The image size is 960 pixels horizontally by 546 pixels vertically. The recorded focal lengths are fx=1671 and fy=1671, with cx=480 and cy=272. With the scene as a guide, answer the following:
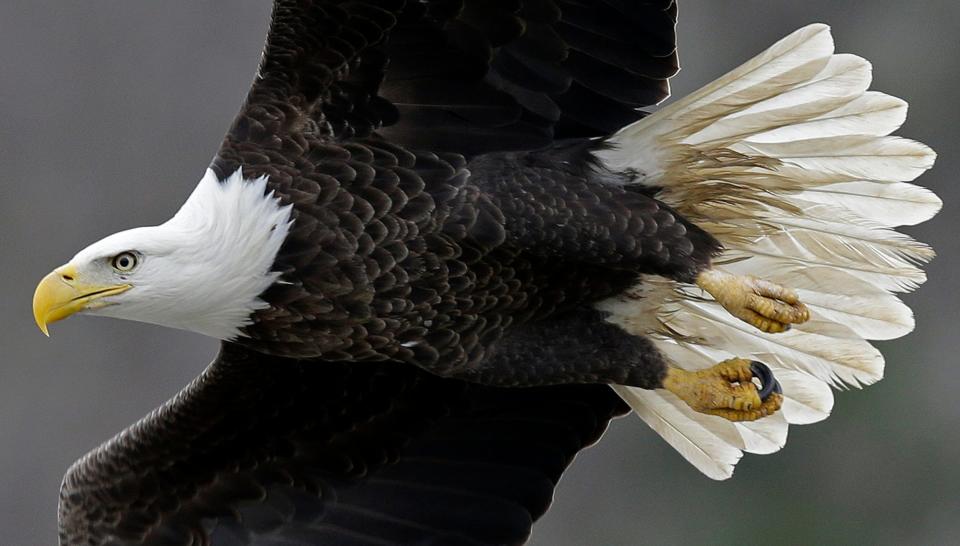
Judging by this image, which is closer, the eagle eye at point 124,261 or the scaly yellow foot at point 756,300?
the eagle eye at point 124,261

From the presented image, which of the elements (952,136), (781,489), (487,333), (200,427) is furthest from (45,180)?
(487,333)

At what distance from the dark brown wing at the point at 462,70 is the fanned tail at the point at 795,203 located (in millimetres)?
125

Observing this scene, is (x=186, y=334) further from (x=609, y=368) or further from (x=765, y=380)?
(x=765, y=380)

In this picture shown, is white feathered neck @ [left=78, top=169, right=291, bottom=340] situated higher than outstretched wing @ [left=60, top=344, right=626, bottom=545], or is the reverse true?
white feathered neck @ [left=78, top=169, right=291, bottom=340]

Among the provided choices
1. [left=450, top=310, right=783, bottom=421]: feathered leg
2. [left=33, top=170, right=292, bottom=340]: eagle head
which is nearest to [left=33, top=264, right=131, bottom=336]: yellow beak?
[left=33, top=170, right=292, bottom=340]: eagle head

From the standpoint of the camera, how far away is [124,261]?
369cm

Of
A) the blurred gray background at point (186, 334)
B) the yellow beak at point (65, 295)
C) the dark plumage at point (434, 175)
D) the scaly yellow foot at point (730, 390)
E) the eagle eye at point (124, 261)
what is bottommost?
the blurred gray background at point (186, 334)

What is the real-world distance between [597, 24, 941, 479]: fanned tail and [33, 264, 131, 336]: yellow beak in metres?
1.16

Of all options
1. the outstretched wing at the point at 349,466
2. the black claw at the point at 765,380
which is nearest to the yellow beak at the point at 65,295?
the outstretched wing at the point at 349,466

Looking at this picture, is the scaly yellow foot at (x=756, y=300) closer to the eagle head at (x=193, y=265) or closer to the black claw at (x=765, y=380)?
the black claw at (x=765, y=380)

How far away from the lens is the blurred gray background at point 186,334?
9.98 meters

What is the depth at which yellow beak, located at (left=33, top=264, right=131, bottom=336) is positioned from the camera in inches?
144

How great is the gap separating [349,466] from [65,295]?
1.06 metres

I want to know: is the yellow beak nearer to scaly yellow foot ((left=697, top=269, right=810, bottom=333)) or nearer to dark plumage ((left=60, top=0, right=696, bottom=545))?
dark plumage ((left=60, top=0, right=696, bottom=545))
